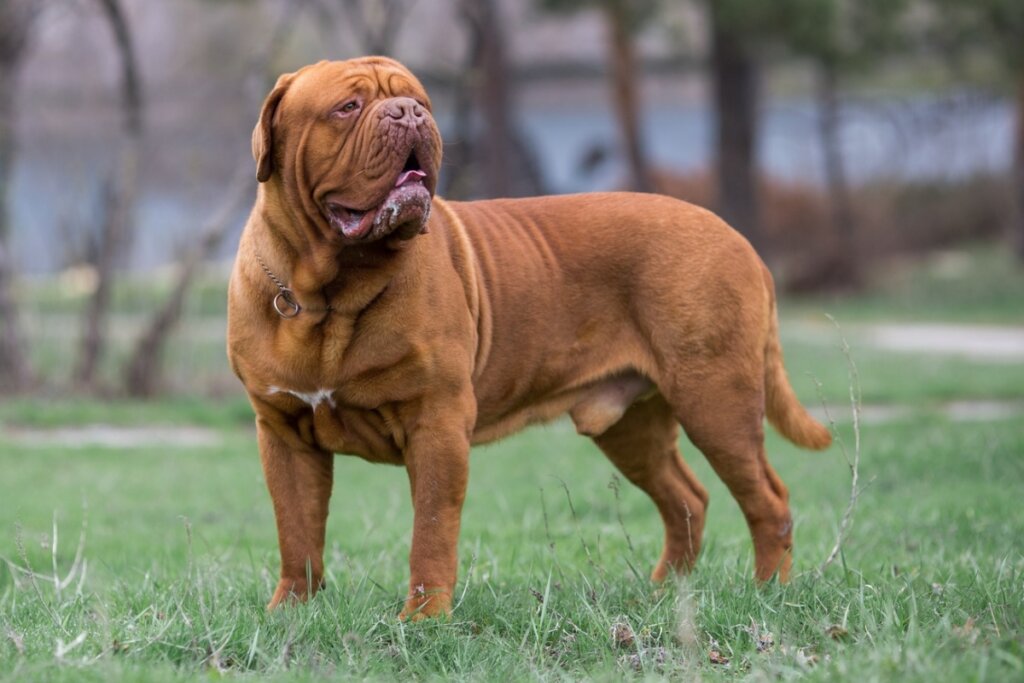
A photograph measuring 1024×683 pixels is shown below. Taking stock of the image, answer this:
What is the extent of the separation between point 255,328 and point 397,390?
0.50m

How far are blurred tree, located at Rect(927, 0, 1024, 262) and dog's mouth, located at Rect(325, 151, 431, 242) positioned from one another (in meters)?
14.2

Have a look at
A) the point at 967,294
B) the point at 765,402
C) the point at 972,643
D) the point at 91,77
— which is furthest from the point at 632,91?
the point at 972,643

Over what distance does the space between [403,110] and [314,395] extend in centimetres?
91

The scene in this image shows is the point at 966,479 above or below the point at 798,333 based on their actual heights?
above

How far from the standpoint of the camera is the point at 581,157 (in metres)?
26.8

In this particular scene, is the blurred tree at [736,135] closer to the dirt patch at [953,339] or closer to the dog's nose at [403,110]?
the dirt patch at [953,339]

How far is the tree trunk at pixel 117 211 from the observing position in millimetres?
11133

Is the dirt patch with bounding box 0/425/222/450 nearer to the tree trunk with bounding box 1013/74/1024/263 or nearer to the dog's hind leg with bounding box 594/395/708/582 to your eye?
the dog's hind leg with bounding box 594/395/708/582

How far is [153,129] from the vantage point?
711 inches

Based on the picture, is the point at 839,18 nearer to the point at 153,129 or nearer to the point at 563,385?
the point at 153,129

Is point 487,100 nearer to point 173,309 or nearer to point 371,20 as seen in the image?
point 371,20

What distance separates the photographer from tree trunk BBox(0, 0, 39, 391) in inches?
445

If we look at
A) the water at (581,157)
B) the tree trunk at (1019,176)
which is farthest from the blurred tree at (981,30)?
the water at (581,157)

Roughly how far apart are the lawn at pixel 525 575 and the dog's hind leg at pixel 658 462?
15 centimetres
